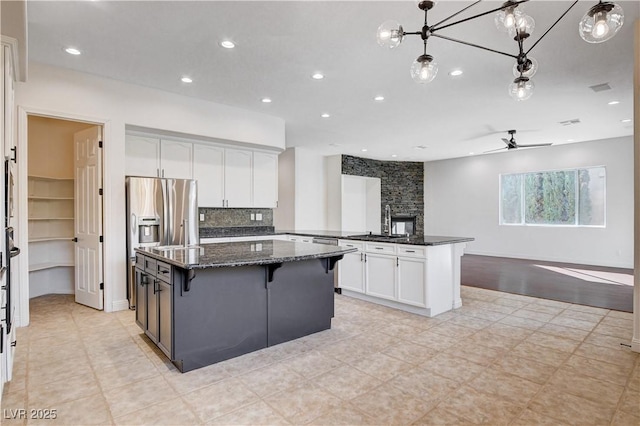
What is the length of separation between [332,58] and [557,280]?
5673mm

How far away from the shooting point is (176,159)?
5.01m

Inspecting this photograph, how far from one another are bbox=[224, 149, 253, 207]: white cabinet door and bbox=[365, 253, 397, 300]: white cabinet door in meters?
2.38

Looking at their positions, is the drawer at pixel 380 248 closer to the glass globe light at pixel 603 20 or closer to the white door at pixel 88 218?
the glass globe light at pixel 603 20

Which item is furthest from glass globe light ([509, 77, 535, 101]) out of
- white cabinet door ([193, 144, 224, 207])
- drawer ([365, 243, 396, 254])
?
white cabinet door ([193, 144, 224, 207])

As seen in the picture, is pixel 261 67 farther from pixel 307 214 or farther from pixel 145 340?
pixel 307 214

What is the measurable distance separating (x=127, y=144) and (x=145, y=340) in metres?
2.67

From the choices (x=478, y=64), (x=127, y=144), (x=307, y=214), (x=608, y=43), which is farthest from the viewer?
(x=307, y=214)

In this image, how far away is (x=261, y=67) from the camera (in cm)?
377

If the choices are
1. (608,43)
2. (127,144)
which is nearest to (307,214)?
(127,144)

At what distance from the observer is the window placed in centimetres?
782

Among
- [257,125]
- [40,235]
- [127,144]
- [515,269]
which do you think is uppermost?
[257,125]

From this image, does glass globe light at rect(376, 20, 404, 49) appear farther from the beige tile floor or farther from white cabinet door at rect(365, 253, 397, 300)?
white cabinet door at rect(365, 253, 397, 300)

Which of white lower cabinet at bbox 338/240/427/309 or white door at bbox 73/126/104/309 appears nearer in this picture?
white lower cabinet at bbox 338/240/427/309

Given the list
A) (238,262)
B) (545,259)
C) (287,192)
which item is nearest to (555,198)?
(545,259)
